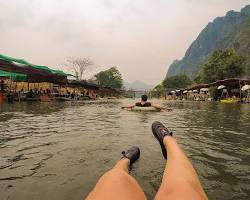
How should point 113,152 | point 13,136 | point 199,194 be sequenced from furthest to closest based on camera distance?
point 13,136
point 113,152
point 199,194

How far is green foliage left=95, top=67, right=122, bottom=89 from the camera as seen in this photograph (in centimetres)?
11625

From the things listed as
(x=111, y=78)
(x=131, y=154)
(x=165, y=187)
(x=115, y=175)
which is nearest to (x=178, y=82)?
(x=111, y=78)

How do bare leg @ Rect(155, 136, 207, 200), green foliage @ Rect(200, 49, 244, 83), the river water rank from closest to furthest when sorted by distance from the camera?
bare leg @ Rect(155, 136, 207, 200)
the river water
green foliage @ Rect(200, 49, 244, 83)

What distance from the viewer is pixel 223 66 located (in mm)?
62344

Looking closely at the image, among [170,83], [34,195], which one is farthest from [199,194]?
[170,83]

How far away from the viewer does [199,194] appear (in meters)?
2.25

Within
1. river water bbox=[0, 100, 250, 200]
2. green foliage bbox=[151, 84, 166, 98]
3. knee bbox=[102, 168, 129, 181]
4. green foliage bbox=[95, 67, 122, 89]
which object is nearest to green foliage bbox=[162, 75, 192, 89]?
green foliage bbox=[151, 84, 166, 98]

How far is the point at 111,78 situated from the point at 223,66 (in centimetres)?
6183

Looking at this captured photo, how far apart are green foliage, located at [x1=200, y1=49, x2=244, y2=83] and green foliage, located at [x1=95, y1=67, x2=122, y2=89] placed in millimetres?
50545

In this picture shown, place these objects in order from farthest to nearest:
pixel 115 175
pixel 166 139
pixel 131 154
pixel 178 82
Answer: pixel 178 82
pixel 166 139
pixel 131 154
pixel 115 175

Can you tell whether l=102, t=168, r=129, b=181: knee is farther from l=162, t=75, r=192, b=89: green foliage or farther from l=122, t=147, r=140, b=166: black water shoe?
l=162, t=75, r=192, b=89: green foliage

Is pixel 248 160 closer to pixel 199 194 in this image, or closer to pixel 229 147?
pixel 229 147

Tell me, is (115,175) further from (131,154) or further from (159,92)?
(159,92)

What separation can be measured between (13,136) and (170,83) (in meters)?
127
